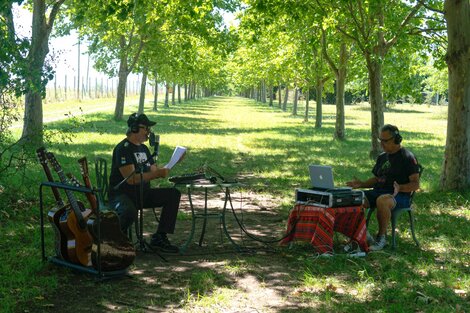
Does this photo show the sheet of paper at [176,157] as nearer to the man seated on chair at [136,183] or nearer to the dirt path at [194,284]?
the man seated on chair at [136,183]

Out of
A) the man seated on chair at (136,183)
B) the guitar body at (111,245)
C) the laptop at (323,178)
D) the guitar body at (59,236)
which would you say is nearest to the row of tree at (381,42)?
the laptop at (323,178)

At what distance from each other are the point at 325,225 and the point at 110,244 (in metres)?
2.62

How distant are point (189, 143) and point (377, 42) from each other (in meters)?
7.83

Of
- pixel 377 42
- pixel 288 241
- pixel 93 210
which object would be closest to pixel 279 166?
pixel 377 42

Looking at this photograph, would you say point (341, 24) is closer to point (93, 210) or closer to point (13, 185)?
point (13, 185)

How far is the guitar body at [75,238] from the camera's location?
6.46 meters

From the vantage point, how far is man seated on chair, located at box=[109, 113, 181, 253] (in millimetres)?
7285

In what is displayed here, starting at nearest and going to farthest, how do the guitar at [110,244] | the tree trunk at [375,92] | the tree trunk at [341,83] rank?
1. the guitar at [110,244]
2. the tree trunk at [375,92]
3. the tree trunk at [341,83]

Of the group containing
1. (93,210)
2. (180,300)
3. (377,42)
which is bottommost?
(180,300)

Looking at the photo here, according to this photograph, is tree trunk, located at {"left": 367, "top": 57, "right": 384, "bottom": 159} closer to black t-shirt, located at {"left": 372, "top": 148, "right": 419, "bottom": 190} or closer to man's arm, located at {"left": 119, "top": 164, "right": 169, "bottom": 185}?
black t-shirt, located at {"left": 372, "top": 148, "right": 419, "bottom": 190}

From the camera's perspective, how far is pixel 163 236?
7.72 metres

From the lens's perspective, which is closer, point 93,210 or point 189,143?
point 93,210

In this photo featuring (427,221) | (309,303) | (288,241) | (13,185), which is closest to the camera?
(309,303)

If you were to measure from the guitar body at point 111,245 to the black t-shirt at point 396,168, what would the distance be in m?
3.60
